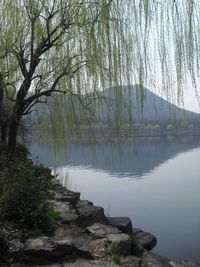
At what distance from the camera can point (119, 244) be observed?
11.3 feet

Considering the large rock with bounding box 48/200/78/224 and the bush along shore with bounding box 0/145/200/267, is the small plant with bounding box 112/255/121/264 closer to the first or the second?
the bush along shore with bounding box 0/145/200/267

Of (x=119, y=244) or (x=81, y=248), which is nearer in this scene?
(x=81, y=248)

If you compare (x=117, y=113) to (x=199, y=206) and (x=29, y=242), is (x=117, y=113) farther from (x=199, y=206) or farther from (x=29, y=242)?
(x=199, y=206)

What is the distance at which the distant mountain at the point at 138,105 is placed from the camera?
2.70m

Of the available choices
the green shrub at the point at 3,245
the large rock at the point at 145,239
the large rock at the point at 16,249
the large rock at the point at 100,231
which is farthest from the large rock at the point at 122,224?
the green shrub at the point at 3,245

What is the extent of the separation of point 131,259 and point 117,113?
5.23 feet

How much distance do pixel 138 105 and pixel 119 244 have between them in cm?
165

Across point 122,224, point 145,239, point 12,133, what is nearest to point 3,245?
point 122,224

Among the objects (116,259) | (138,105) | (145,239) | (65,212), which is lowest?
(145,239)

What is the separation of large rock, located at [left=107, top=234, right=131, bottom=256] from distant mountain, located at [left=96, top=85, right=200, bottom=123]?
1.42 m

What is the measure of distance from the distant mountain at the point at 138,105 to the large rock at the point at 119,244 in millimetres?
1418

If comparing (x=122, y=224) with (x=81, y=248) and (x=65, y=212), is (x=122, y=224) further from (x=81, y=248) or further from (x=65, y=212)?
(x=81, y=248)

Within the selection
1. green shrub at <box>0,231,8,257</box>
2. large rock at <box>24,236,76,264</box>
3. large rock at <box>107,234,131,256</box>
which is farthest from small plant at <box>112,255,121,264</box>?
green shrub at <box>0,231,8,257</box>

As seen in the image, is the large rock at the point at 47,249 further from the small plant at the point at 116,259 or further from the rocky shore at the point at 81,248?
the small plant at the point at 116,259
